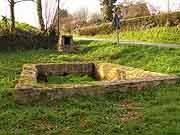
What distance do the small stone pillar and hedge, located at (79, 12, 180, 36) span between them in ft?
25.4

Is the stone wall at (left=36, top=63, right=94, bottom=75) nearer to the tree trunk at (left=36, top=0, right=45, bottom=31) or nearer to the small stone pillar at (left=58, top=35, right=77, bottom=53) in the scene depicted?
the small stone pillar at (left=58, top=35, right=77, bottom=53)

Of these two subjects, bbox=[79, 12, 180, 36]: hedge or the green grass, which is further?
bbox=[79, 12, 180, 36]: hedge

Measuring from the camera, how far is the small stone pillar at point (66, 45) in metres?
21.3

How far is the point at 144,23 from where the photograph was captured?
30.4 meters

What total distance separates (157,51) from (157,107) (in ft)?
28.5

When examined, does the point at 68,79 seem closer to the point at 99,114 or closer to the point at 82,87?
the point at 82,87

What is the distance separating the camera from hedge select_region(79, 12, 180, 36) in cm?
2680

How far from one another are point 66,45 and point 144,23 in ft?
35.0

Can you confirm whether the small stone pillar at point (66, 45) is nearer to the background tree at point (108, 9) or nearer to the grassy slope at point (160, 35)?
the grassy slope at point (160, 35)

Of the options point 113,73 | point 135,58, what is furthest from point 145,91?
point 135,58

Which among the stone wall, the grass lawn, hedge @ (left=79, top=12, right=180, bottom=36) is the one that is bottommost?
the grass lawn

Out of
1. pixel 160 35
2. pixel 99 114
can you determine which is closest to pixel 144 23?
pixel 160 35

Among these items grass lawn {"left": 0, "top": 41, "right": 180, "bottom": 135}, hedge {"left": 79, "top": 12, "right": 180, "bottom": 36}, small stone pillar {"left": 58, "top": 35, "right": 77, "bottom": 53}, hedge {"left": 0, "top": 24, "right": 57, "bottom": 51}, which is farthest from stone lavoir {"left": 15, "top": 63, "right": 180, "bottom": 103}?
hedge {"left": 79, "top": 12, "right": 180, "bottom": 36}

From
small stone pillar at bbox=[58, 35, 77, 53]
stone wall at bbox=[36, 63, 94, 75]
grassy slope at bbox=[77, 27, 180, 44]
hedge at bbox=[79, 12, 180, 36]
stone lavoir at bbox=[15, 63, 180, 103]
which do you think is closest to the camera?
stone lavoir at bbox=[15, 63, 180, 103]
